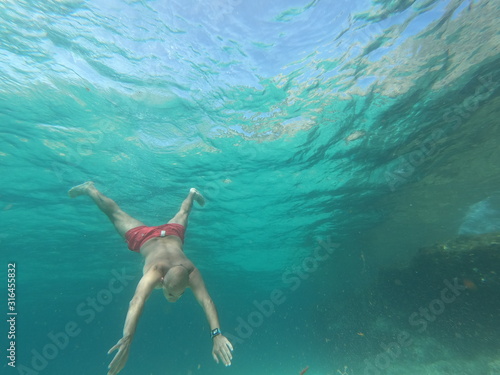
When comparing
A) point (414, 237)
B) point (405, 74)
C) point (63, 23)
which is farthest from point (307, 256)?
point (63, 23)

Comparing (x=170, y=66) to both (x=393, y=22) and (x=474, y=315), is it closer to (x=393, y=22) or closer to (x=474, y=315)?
(x=393, y=22)

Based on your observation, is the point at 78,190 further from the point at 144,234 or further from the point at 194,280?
the point at 194,280

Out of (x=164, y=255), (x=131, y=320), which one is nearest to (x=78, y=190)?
(x=164, y=255)

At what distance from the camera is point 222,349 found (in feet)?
15.2

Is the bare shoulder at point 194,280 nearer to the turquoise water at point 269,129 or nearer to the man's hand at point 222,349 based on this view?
the man's hand at point 222,349

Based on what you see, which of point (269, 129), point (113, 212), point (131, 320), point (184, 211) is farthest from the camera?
point (269, 129)

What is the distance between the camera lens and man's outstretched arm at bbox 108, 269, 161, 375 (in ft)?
12.0

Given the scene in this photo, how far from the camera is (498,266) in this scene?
1188 centimetres

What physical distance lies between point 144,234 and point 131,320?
320 cm

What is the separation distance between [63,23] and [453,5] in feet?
41.0

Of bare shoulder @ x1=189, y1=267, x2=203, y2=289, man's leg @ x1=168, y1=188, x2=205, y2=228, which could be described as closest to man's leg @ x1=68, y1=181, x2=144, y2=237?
man's leg @ x1=168, y1=188, x2=205, y2=228

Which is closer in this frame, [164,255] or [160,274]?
[160,274]

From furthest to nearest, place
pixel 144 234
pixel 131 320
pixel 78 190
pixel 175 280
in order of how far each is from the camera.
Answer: pixel 78 190
pixel 144 234
pixel 175 280
pixel 131 320

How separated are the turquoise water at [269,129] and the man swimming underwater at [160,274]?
4925 mm
